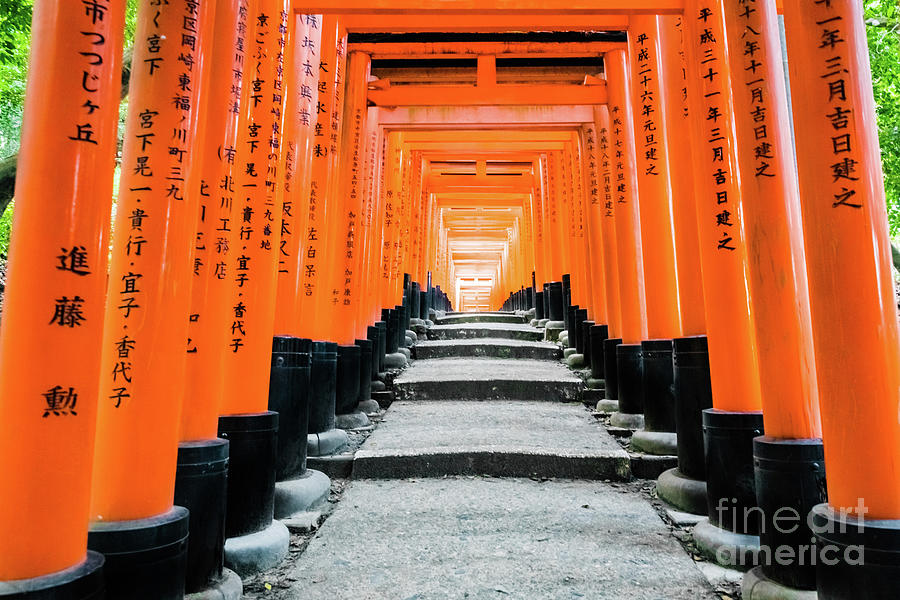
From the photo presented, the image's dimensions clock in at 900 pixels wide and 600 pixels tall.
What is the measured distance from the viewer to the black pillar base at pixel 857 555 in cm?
145

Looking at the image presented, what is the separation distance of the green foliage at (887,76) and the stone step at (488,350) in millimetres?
5328

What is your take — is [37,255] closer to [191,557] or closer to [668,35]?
[191,557]

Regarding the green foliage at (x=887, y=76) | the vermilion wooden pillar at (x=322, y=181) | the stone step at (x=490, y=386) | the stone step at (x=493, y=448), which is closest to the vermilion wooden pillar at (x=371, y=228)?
the stone step at (x=490, y=386)

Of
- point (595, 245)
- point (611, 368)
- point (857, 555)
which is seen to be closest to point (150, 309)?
point (857, 555)

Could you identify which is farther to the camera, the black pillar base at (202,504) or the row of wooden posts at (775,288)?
the black pillar base at (202,504)

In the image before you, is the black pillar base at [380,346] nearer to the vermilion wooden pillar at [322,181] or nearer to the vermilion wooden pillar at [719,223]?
the vermilion wooden pillar at [322,181]

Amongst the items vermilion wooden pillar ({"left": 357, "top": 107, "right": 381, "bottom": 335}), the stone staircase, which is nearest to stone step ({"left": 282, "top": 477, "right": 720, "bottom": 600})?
the stone staircase

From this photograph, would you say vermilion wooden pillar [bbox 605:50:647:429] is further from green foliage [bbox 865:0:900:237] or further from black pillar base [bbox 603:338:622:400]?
green foliage [bbox 865:0:900:237]

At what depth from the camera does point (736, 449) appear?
2385 mm

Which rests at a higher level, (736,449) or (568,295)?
(568,295)

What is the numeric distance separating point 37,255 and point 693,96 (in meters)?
2.74

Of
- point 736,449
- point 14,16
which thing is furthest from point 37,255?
point 14,16

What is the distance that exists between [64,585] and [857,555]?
1992 mm

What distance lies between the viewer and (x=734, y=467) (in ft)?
7.86
